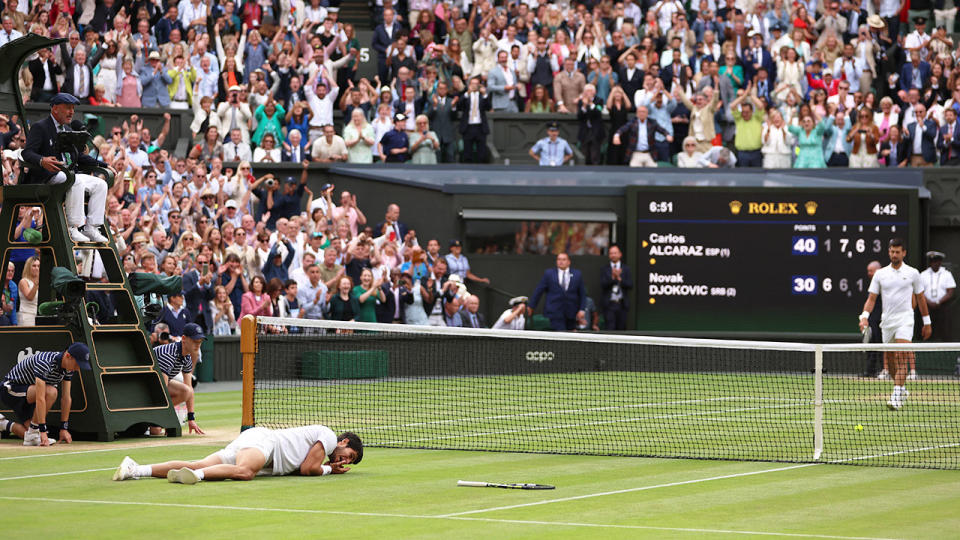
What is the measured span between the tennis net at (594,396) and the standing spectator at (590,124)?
4850mm

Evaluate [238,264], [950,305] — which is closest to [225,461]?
[238,264]

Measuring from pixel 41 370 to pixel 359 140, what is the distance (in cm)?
1525

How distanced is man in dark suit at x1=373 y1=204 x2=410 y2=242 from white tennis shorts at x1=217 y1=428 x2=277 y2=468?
15.9m

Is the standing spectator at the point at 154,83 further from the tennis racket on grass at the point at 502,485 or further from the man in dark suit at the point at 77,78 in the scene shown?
the tennis racket on grass at the point at 502,485

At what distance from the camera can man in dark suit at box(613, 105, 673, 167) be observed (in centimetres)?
3192

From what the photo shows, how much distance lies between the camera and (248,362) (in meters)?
16.7

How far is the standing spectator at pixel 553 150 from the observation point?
3216cm

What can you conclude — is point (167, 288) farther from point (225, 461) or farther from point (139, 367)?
point (225, 461)

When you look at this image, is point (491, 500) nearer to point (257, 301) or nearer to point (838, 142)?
point (257, 301)

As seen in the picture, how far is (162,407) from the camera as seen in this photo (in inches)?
693

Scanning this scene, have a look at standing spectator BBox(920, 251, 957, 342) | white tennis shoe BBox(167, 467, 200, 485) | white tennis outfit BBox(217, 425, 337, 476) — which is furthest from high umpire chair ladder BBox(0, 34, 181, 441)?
standing spectator BBox(920, 251, 957, 342)

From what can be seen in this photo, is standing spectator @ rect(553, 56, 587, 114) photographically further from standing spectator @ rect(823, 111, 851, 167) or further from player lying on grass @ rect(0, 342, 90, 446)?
player lying on grass @ rect(0, 342, 90, 446)

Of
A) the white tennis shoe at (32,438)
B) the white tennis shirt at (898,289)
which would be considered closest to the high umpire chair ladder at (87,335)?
the white tennis shoe at (32,438)

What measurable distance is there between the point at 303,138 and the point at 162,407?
45.1 ft
